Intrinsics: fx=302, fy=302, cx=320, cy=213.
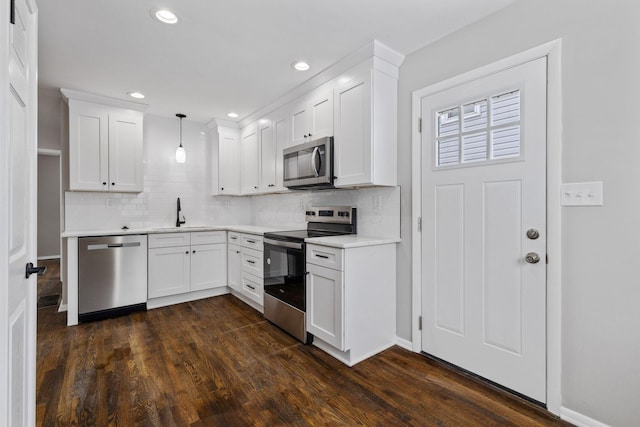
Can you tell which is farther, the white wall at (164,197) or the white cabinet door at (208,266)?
the white cabinet door at (208,266)

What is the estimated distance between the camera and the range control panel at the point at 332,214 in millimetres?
2912

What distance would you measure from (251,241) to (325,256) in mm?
1341

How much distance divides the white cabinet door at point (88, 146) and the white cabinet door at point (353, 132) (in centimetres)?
274

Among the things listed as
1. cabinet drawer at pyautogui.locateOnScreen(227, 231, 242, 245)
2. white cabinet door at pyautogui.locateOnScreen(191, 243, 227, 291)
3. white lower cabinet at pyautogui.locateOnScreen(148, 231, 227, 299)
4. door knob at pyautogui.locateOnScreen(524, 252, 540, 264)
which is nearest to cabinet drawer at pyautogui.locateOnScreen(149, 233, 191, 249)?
white lower cabinet at pyautogui.locateOnScreen(148, 231, 227, 299)

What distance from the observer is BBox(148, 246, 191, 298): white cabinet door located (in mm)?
3495

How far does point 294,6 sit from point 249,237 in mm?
2331

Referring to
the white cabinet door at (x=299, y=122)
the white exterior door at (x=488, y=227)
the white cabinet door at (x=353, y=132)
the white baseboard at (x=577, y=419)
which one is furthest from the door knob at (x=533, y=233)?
the white cabinet door at (x=299, y=122)

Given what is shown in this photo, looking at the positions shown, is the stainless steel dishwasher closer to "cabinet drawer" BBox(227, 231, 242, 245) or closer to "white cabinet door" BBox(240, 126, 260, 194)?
"cabinet drawer" BBox(227, 231, 242, 245)

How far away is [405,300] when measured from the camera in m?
2.53

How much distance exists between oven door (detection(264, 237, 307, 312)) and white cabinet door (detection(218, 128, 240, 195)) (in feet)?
5.21

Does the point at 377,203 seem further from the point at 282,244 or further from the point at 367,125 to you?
the point at 282,244

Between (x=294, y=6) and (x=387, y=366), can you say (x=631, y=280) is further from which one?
(x=294, y=6)

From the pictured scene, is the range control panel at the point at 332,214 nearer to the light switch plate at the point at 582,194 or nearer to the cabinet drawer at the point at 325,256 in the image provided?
the cabinet drawer at the point at 325,256

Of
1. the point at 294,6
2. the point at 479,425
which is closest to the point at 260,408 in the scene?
the point at 479,425
